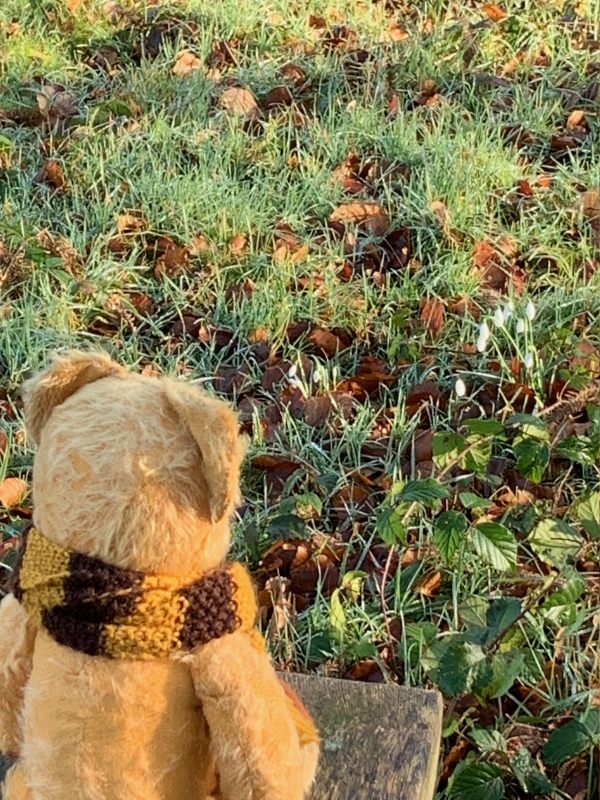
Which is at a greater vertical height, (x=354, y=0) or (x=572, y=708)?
(x=354, y=0)

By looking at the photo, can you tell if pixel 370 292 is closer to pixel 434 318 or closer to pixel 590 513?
pixel 434 318

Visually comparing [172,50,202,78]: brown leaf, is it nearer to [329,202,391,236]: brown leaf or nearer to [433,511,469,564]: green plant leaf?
[329,202,391,236]: brown leaf

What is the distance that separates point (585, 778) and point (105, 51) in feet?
12.2

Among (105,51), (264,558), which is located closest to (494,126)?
(105,51)

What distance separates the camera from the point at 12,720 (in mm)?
1158

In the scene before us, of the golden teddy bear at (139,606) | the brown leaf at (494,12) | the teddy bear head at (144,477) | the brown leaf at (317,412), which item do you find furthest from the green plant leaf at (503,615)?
the brown leaf at (494,12)

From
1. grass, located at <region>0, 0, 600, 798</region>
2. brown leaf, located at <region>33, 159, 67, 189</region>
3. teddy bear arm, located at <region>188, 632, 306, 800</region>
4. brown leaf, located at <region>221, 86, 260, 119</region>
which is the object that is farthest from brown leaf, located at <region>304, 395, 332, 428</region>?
brown leaf, located at <region>221, 86, 260, 119</region>

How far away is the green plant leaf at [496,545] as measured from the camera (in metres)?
1.80

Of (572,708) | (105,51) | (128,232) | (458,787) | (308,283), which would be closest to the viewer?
(458,787)

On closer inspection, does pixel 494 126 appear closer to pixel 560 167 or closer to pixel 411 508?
pixel 560 167

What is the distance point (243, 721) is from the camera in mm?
1034

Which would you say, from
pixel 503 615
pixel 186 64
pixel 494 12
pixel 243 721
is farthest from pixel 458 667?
pixel 494 12

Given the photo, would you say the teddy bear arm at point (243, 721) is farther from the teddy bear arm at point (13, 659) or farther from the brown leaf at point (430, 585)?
the brown leaf at point (430, 585)

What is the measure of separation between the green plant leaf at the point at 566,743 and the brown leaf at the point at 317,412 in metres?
1.15
